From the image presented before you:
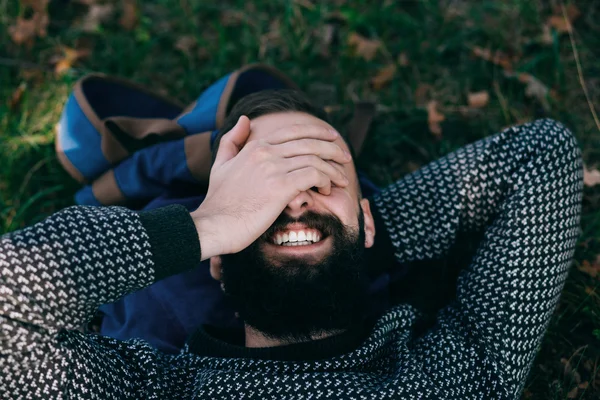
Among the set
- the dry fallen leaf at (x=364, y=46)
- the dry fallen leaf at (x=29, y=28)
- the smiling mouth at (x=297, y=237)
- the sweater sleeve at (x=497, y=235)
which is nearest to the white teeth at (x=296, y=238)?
the smiling mouth at (x=297, y=237)

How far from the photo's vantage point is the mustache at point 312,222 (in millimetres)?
2670

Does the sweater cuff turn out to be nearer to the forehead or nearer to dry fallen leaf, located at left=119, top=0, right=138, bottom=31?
the forehead

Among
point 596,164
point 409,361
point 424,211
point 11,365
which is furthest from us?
point 596,164

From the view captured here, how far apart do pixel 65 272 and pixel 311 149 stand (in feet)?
3.77

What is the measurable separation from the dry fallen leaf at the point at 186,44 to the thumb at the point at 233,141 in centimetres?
193

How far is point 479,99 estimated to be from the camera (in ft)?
13.9

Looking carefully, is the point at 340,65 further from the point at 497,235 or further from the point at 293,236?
the point at 293,236

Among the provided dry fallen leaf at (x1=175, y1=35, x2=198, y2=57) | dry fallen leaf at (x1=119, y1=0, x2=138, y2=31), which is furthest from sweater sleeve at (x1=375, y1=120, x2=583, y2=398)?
dry fallen leaf at (x1=119, y1=0, x2=138, y2=31)

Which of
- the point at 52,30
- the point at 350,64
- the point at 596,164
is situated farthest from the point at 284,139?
the point at 52,30

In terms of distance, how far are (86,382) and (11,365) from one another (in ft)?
0.90

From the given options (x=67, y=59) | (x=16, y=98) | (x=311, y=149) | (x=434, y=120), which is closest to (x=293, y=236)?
(x=311, y=149)

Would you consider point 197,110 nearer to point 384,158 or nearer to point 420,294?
point 384,158

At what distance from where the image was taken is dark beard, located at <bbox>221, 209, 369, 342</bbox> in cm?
263

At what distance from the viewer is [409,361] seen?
8.84 feet
